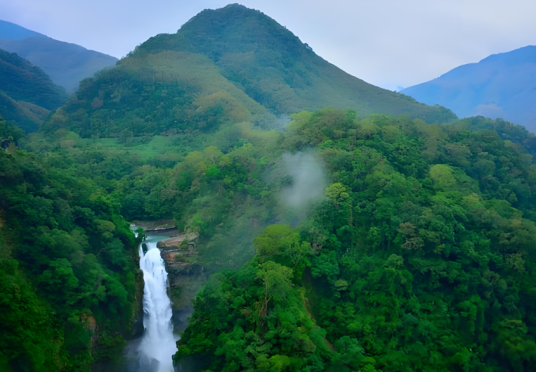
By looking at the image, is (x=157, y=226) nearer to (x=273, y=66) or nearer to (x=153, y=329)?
(x=153, y=329)

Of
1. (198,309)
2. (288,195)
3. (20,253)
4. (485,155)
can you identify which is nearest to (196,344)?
(198,309)

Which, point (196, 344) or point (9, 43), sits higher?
point (9, 43)

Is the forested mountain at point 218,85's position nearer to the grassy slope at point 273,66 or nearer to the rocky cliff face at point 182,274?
the grassy slope at point 273,66

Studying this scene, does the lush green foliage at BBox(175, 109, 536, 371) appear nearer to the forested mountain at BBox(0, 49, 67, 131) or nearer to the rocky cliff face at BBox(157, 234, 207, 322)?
the rocky cliff face at BBox(157, 234, 207, 322)

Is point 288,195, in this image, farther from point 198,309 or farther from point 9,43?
point 9,43

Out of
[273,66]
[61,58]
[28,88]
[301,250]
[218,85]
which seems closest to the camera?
[301,250]

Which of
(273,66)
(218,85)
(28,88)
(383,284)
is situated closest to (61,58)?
(28,88)
